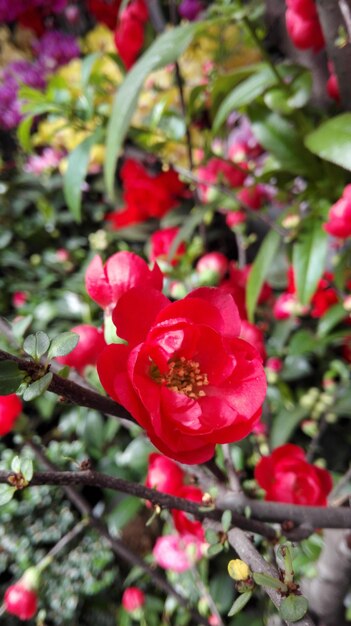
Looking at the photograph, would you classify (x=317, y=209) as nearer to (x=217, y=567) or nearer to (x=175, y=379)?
(x=175, y=379)

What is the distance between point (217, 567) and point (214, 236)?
1.74 ft

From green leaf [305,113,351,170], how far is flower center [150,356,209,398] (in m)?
0.24

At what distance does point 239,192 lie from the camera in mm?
693

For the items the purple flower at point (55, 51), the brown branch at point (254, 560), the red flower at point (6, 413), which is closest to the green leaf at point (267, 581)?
the brown branch at point (254, 560)

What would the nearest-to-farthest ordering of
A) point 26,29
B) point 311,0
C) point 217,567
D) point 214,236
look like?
point 311,0 → point 217,567 → point 214,236 → point 26,29

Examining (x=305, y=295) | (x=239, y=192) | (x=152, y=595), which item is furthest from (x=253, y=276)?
(x=152, y=595)

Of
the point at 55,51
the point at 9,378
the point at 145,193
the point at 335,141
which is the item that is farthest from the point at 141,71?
the point at 55,51

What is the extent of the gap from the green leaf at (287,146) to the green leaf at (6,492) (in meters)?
0.47

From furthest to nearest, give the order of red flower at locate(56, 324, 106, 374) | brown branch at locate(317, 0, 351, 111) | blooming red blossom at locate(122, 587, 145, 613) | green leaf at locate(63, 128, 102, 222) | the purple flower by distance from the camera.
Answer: the purple flower, green leaf at locate(63, 128, 102, 222), blooming red blossom at locate(122, 587, 145, 613), brown branch at locate(317, 0, 351, 111), red flower at locate(56, 324, 106, 374)

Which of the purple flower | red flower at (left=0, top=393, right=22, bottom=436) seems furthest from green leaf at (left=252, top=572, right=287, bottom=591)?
the purple flower

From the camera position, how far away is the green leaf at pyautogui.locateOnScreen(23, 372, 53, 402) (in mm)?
180

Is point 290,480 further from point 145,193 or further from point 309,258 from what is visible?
point 145,193

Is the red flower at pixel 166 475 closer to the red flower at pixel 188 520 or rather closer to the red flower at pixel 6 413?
the red flower at pixel 188 520

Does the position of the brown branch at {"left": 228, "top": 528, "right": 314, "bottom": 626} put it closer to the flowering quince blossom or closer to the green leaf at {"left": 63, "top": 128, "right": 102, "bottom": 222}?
the flowering quince blossom
